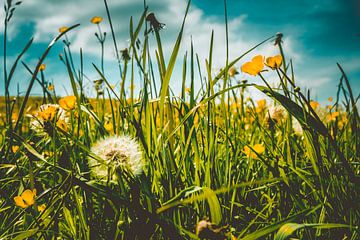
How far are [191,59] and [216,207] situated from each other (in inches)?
23.8

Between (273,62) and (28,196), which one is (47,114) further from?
(273,62)

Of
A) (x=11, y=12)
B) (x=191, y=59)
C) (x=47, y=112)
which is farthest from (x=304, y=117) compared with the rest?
(x=11, y=12)

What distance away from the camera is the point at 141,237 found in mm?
939

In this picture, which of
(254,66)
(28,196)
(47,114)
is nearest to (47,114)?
(47,114)

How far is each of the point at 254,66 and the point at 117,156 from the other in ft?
1.60

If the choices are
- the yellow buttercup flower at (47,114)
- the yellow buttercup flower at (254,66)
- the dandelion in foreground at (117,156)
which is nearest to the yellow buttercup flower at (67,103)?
the yellow buttercup flower at (47,114)

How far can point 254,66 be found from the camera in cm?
102

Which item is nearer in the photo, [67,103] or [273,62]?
[273,62]

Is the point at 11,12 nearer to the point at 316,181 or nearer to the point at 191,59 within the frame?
the point at 191,59

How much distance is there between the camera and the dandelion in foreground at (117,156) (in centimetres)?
95

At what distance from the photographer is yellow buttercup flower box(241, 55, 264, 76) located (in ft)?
3.31

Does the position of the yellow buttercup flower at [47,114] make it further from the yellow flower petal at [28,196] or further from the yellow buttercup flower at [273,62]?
the yellow buttercup flower at [273,62]

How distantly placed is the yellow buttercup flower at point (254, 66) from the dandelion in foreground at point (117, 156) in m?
0.41

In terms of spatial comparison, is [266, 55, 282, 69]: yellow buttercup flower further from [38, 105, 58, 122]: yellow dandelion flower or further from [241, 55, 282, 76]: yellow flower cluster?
[38, 105, 58, 122]: yellow dandelion flower
